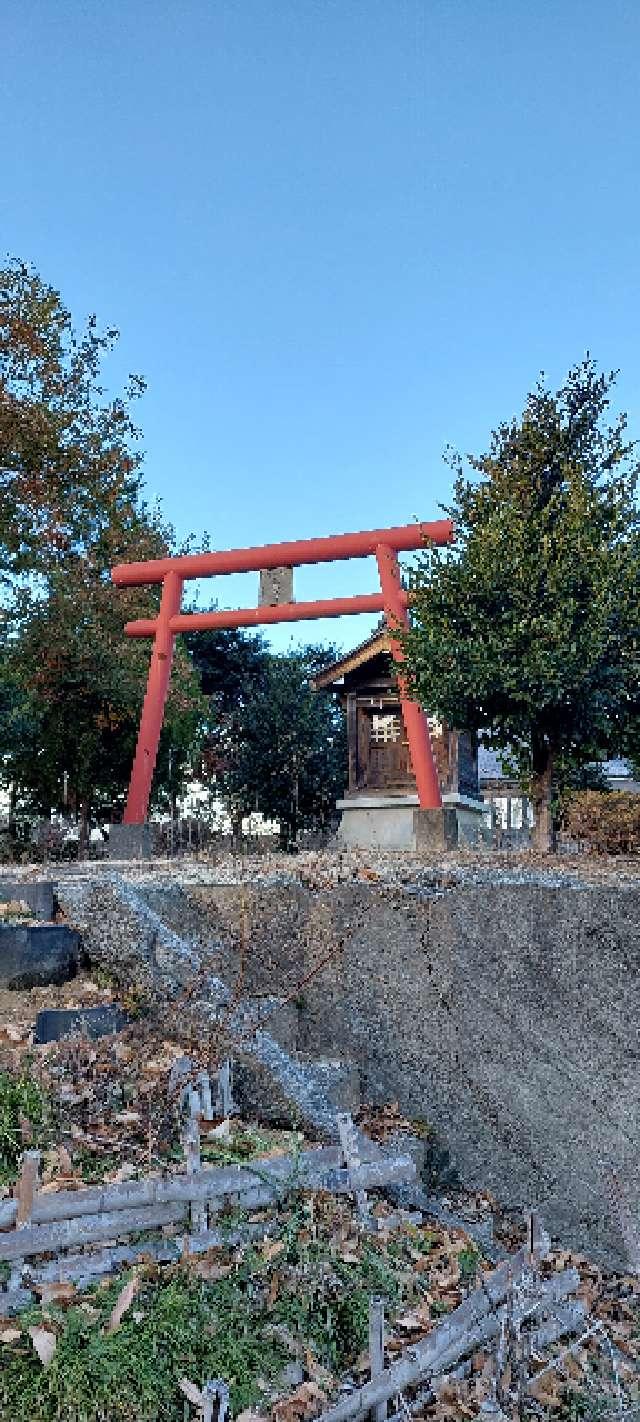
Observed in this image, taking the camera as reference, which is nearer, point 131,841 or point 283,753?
point 131,841

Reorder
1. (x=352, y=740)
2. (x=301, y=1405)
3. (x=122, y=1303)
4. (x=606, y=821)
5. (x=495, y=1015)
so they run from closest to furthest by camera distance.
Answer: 1. (x=301, y=1405)
2. (x=122, y=1303)
3. (x=495, y=1015)
4. (x=606, y=821)
5. (x=352, y=740)

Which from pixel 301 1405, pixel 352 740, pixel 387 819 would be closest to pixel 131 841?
pixel 387 819

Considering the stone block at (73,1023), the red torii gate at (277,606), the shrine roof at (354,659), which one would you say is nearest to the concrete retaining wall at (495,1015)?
the stone block at (73,1023)

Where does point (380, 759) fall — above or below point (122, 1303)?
above

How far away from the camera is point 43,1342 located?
4320 mm

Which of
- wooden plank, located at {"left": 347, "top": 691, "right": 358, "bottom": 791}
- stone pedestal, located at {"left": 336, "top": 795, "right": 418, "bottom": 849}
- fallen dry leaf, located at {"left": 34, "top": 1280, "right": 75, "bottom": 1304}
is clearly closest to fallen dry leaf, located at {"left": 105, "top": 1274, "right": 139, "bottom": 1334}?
fallen dry leaf, located at {"left": 34, "top": 1280, "right": 75, "bottom": 1304}

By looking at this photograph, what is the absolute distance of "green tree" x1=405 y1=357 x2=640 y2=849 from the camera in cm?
1349

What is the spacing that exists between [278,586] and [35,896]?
9.62 meters

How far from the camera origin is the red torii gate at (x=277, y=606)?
55.4 feet

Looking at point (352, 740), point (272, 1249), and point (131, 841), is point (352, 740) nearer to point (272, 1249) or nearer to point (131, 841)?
point (131, 841)

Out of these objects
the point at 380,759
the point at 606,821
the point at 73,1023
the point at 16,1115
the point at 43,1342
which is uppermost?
the point at 380,759

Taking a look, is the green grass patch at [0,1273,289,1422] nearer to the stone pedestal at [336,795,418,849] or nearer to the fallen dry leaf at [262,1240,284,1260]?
the fallen dry leaf at [262,1240,284,1260]

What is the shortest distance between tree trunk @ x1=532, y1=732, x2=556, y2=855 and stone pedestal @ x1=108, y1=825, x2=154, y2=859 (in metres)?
6.12

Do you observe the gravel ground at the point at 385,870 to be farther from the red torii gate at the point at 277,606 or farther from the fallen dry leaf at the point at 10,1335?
the fallen dry leaf at the point at 10,1335
